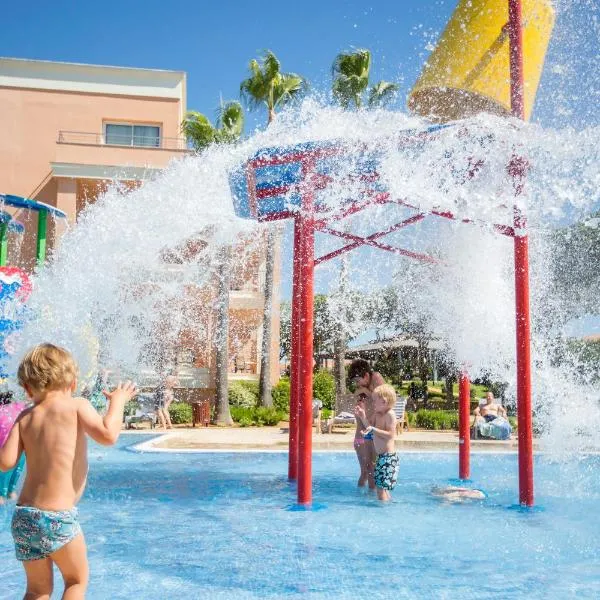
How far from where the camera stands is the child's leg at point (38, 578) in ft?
10.0

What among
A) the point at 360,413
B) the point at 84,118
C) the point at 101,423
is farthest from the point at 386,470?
the point at 84,118

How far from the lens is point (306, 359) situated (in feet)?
21.6

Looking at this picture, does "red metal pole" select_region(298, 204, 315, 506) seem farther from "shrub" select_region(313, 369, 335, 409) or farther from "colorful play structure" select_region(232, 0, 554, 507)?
"shrub" select_region(313, 369, 335, 409)

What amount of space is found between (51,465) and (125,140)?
23156mm

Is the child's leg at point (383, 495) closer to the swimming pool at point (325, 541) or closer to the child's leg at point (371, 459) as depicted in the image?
the swimming pool at point (325, 541)

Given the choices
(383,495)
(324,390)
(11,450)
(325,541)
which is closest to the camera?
(11,450)

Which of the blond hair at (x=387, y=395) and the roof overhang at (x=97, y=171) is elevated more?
the roof overhang at (x=97, y=171)

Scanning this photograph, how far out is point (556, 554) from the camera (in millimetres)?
5207

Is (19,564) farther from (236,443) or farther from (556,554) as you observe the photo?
(236,443)

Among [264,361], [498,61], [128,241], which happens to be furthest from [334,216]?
[264,361]

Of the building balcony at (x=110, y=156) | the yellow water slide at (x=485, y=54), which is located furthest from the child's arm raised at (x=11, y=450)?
the building balcony at (x=110, y=156)

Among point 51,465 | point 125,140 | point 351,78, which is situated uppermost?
point 351,78

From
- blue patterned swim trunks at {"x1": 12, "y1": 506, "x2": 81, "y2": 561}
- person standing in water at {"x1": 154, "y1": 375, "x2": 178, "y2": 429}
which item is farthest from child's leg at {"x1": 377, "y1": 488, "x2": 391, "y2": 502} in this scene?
person standing in water at {"x1": 154, "y1": 375, "x2": 178, "y2": 429}

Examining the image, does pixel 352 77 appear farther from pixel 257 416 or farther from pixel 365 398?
pixel 365 398
